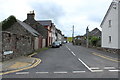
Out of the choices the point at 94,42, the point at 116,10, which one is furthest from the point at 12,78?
the point at 94,42

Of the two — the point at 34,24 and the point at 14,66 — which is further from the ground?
the point at 34,24

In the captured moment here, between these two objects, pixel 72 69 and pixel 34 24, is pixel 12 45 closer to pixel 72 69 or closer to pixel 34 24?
pixel 72 69

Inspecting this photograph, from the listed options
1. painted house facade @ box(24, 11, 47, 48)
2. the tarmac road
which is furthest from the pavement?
painted house facade @ box(24, 11, 47, 48)

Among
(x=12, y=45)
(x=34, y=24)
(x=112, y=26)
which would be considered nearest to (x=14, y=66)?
(x=12, y=45)

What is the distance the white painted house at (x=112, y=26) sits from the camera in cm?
1914

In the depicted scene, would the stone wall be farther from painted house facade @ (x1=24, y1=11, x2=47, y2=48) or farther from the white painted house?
painted house facade @ (x1=24, y1=11, x2=47, y2=48)

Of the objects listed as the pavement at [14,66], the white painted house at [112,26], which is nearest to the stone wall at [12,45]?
the pavement at [14,66]

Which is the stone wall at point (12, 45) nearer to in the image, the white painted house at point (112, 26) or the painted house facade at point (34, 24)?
the white painted house at point (112, 26)

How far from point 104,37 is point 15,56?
56.6 feet

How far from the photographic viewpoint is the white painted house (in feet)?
62.8

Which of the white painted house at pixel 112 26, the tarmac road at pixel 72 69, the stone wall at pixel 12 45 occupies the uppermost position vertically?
the white painted house at pixel 112 26

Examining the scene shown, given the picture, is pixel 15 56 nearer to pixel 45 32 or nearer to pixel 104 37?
pixel 104 37

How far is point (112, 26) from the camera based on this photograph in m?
20.8

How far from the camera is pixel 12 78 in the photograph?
598cm
